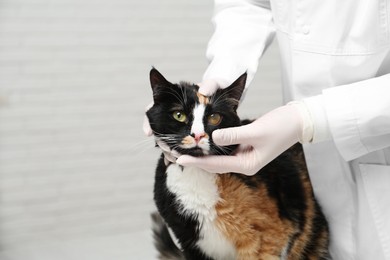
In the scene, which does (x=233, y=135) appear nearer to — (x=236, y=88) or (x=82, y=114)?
(x=236, y=88)

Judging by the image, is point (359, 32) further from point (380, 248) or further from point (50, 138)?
point (50, 138)

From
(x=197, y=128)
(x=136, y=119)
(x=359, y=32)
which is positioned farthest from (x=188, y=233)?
(x=136, y=119)

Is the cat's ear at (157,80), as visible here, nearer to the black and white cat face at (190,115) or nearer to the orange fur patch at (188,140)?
the black and white cat face at (190,115)

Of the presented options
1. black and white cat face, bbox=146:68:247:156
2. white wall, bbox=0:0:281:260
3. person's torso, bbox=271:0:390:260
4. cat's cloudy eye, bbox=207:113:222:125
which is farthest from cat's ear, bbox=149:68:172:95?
white wall, bbox=0:0:281:260

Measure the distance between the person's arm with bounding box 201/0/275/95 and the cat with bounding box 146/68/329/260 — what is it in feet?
0.33

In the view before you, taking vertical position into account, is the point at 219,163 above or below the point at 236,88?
below

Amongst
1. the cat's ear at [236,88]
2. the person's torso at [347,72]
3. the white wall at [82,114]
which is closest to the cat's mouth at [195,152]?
the cat's ear at [236,88]

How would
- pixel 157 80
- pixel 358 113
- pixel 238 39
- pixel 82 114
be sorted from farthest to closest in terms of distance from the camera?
pixel 82 114 < pixel 238 39 < pixel 157 80 < pixel 358 113

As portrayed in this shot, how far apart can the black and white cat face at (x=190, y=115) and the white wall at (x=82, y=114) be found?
0.75 metres

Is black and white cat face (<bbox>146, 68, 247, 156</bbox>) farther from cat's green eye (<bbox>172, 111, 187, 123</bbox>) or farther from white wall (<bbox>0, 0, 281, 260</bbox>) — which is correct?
white wall (<bbox>0, 0, 281, 260</bbox>)

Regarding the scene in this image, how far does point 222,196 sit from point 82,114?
100 centimetres

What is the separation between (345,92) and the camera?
2.38 ft

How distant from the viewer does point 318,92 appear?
0.84 meters

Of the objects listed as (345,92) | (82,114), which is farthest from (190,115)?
(82,114)
